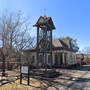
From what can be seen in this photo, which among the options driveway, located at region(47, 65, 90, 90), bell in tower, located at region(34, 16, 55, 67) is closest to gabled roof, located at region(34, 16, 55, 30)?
bell in tower, located at region(34, 16, 55, 67)

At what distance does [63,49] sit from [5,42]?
1353cm

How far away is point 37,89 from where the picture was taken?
25.6 feet

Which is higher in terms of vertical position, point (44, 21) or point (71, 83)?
point (44, 21)

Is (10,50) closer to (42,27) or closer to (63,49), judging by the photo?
(42,27)

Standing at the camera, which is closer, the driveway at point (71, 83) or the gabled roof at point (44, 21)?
the driveway at point (71, 83)

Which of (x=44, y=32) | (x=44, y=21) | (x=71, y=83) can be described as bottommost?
(x=71, y=83)

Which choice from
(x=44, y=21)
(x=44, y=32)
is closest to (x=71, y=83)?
(x=44, y=32)

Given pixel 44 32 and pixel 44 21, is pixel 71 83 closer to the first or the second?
pixel 44 32

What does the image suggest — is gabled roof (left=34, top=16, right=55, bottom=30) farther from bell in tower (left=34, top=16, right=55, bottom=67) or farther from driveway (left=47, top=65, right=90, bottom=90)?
driveway (left=47, top=65, right=90, bottom=90)

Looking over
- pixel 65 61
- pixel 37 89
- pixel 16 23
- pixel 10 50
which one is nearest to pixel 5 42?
pixel 10 50

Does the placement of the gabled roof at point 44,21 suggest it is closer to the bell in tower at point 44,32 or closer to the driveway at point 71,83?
the bell in tower at point 44,32

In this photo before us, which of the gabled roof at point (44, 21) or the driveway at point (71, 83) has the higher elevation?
the gabled roof at point (44, 21)

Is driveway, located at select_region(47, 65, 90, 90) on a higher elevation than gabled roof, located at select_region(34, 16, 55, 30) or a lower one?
lower

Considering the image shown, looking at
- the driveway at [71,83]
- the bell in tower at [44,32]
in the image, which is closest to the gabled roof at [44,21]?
the bell in tower at [44,32]
